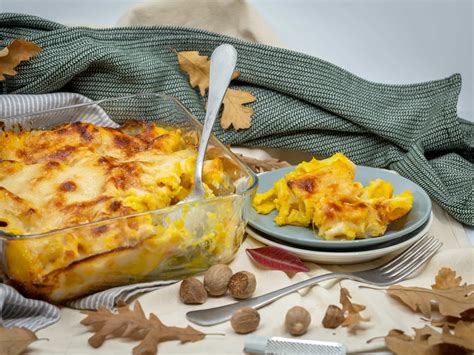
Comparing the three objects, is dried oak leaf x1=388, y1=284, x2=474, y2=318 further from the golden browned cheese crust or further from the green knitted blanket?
the green knitted blanket

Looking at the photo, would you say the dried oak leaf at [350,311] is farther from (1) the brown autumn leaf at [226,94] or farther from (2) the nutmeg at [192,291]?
(1) the brown autumn leaf at [226,94]

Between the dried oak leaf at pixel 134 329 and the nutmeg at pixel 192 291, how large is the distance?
0.12m

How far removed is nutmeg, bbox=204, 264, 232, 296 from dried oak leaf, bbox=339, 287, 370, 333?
0.23 meters

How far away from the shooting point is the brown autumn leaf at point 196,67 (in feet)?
7.72

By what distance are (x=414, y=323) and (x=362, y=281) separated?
15 centimetres

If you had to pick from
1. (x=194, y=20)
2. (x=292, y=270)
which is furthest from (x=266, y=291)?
(x=194, y=20)

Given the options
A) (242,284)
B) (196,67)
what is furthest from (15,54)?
(242,284)

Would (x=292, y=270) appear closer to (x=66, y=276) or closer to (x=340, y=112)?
(x=66, y=276)

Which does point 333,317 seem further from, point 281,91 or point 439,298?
point 281,91

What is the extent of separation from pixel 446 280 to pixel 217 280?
477 millimetres

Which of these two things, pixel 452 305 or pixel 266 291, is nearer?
pixel 452 305

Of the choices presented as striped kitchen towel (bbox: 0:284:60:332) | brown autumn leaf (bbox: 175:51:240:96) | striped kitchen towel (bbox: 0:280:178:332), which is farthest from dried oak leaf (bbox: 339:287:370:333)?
brown autumn leaf (bbox: 175:51:240:96)

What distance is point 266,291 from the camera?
5.43 ft

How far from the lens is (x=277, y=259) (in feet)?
5.67
